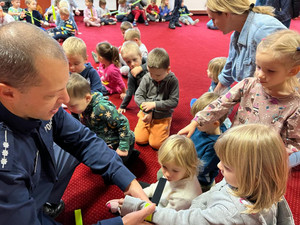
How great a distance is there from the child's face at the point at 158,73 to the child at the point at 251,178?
4.18 feet

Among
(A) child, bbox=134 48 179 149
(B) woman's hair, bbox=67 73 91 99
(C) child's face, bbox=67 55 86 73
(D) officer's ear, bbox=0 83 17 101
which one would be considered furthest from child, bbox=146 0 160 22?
(D) officer's ear, bbox=0 83 17 101

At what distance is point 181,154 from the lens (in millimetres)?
1410

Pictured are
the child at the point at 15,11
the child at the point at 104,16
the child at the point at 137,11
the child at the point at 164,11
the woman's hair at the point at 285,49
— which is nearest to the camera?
the woman's hair at the point at 285,49

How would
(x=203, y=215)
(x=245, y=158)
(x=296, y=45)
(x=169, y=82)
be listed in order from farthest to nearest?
(x=169, y=82) → (x=296, y=45) → (x=203, y=215) → (x=245, y=158)

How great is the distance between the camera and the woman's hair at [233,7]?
1.81 meters

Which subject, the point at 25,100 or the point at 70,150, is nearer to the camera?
the point at 25,100

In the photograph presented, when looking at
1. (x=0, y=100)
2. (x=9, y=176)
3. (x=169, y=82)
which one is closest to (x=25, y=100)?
(x=0, y=100)

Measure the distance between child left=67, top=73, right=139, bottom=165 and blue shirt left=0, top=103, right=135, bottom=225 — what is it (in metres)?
0.35

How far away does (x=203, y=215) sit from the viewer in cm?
104

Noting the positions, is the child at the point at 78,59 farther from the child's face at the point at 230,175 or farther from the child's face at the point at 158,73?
the child's face at the point at 230,175

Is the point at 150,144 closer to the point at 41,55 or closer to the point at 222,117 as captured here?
the point at 222,117

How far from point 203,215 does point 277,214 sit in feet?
1.05

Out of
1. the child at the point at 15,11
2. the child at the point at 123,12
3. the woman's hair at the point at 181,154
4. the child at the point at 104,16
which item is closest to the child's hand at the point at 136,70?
the woman's hair at the point at 181,154

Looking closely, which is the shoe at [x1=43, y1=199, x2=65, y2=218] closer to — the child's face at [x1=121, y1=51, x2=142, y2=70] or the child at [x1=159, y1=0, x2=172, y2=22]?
the child's face at [x1=121, y1=51, x2=142, y2=70]
